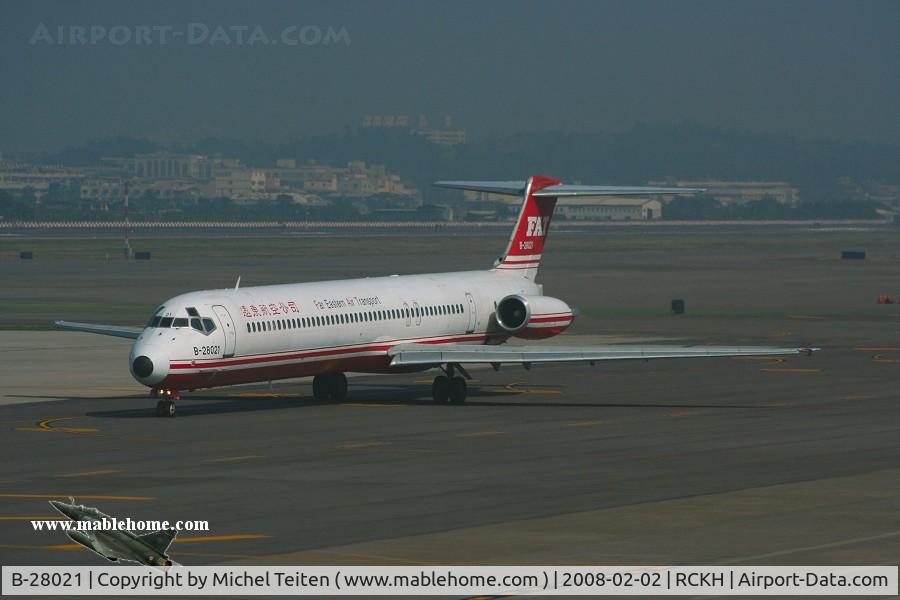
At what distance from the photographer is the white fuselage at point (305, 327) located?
40031 mm

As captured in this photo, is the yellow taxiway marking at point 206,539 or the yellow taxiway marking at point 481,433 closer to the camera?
the yellow taxiway marking at point 206,539

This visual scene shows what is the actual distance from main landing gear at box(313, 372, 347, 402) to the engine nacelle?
5931 millimetres

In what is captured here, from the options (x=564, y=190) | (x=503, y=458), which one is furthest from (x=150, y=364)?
(x=564, y=190)

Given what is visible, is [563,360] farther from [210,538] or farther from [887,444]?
[210,538]

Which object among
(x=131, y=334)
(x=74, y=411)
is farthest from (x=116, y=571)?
(x=131, y=334)

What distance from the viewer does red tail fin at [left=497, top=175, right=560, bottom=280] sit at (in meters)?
52.0

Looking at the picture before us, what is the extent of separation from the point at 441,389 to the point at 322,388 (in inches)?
126

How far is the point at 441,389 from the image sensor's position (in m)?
44.3

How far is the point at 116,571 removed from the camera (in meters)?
21.8

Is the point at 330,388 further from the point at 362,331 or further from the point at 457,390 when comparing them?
the point at 457,390

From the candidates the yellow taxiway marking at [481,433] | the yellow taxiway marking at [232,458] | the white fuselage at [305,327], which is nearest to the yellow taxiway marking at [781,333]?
the white fuselage at [305,327]

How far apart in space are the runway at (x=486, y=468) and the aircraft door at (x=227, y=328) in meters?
1.62

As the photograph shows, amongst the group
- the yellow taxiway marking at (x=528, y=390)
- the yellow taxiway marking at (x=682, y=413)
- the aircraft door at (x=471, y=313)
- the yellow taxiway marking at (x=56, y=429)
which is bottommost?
the yellow taxiway marking at (x=682, y=413)

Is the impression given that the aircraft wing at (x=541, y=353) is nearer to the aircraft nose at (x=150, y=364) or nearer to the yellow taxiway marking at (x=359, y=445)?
the aircraft nose at (x=150, y=364)
